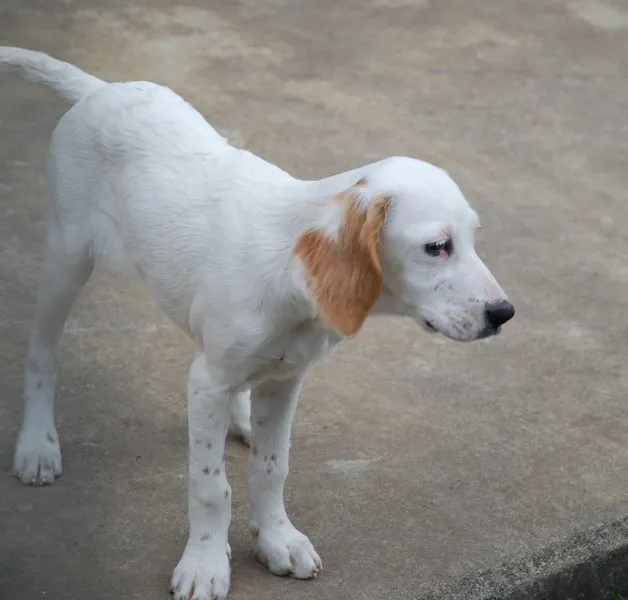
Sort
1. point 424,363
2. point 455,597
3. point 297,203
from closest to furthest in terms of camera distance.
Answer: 1. point 297,203
2. point 455,597
3. point 424,363

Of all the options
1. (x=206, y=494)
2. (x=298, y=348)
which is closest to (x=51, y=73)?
(x=298, y=348)

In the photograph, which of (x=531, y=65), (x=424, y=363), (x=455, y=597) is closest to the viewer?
(x=455, y=597)

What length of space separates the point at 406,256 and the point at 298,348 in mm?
396

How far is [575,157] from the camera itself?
627 cm

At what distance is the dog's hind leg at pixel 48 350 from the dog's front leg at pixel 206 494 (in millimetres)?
604

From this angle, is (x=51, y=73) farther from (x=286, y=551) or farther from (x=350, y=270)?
(x=286, y=551)

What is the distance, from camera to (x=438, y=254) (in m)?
2.96

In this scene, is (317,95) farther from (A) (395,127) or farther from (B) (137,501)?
(B) (137,501)

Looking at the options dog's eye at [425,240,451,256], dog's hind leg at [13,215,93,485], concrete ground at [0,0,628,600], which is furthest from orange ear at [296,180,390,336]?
dog's hind leg at [13,215,93,485]

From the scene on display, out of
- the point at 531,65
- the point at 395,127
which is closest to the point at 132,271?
the point at 395,127

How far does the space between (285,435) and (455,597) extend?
0.62m

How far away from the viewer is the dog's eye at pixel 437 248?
2.94 metres

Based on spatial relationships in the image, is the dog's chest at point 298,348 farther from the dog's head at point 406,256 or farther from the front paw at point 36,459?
the front paw at point 36,459

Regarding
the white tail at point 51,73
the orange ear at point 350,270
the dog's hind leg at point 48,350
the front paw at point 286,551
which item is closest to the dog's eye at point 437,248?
the orange ear at point 350,270
